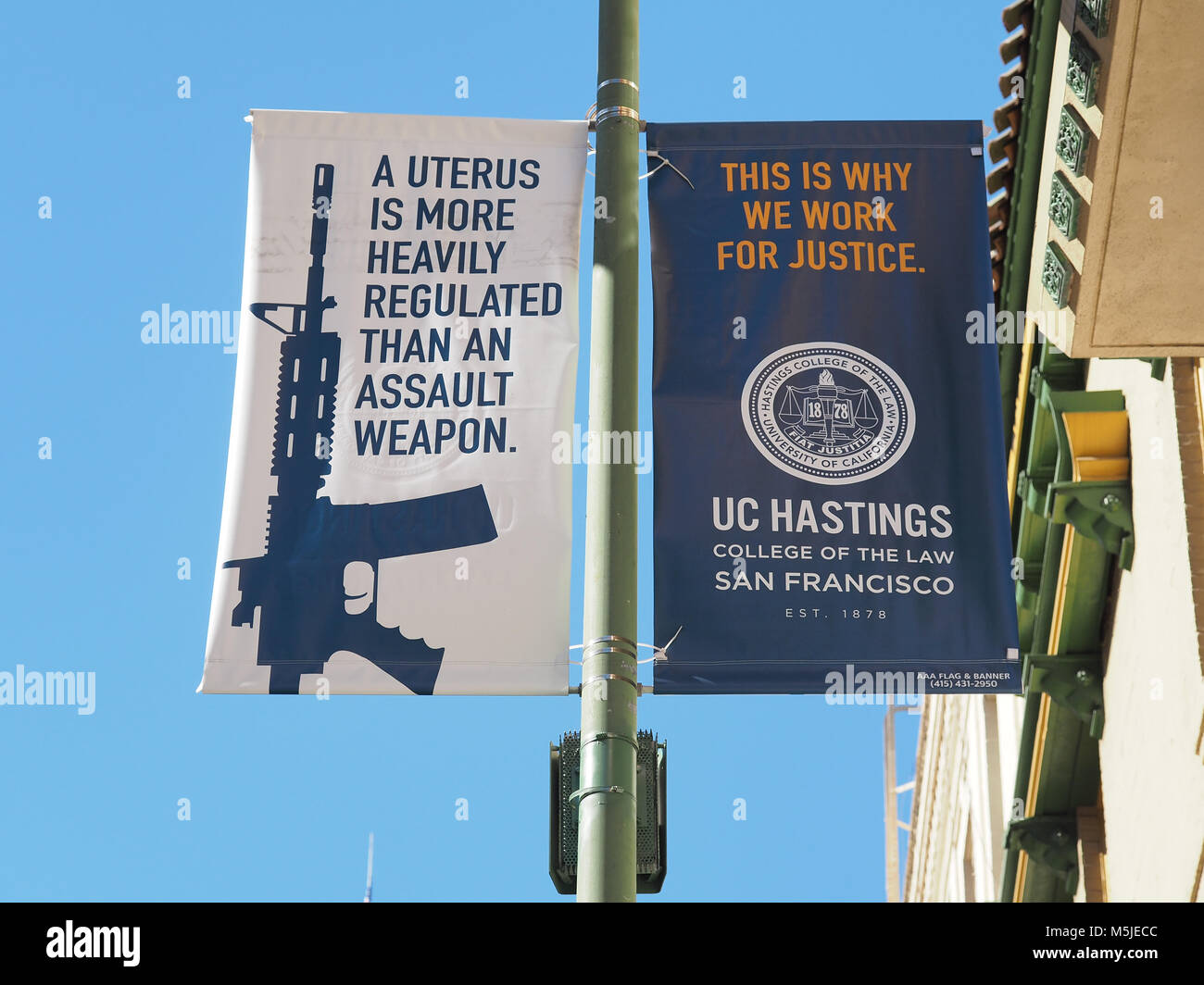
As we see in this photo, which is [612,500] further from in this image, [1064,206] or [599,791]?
[1064,206]

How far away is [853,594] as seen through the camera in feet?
24.1

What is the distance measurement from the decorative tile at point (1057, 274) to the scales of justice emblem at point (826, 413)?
Result: 1.05 metres

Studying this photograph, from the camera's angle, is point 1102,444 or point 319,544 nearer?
point 319,544

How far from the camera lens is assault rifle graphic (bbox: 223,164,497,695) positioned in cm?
716

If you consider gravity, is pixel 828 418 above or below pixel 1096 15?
below

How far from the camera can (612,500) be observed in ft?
20.7

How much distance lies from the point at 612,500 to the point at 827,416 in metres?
1.73

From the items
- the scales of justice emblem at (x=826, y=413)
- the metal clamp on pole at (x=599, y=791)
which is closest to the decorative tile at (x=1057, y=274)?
the scales of justice emblem at (x=826, y=413)

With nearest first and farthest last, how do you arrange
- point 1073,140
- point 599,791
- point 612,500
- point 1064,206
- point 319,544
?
point 599,791, point 612,500, point 319,544, point 1073,140, point 1064,206

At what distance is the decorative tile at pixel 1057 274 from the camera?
830 centimetres

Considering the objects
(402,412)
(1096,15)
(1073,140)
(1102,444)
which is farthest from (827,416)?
(1102,444)

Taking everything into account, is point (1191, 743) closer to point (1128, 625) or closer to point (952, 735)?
point (1128, 625)
